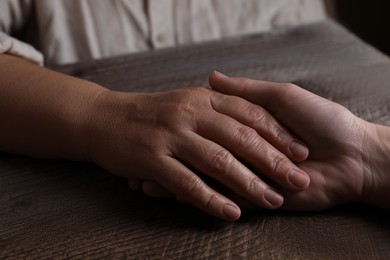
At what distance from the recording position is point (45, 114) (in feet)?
2.26

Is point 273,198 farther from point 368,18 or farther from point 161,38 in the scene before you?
point 368,18

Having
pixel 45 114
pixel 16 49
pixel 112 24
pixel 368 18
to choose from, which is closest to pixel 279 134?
pixel 45 114

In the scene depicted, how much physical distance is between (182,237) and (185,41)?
0.66 m

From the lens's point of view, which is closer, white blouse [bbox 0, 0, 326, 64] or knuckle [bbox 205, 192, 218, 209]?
knuckle [bbox 205, 192, 218, 209]

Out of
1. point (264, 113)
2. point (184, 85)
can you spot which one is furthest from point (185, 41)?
point (264, 113)

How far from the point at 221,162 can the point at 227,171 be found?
0.04ft

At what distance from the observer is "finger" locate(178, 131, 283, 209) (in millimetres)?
565

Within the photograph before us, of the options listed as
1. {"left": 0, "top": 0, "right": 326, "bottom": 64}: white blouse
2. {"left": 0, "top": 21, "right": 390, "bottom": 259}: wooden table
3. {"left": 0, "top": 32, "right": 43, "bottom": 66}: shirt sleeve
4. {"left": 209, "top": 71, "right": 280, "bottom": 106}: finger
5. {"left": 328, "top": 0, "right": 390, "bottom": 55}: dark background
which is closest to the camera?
{"left": 0, "top": 21, "right": 390, "bottom": 259}: wooden table

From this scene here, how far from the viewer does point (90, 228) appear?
568mm

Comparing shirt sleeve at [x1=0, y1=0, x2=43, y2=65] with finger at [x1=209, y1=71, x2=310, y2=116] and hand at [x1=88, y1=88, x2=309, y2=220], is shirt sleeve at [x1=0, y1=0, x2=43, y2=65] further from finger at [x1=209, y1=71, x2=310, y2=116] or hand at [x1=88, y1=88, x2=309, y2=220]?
finger at [x1=209, y1=71, x2=310, y2=116]

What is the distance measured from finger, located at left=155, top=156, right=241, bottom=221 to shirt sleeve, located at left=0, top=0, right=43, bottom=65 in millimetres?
376

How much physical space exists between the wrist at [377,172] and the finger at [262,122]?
8 centimetres

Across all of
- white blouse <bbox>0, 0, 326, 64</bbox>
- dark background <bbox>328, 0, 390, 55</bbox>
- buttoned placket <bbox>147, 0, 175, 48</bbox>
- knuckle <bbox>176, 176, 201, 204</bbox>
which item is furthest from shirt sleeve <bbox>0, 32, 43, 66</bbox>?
dark background <bbox>328, 0, 390, 55</bbox>

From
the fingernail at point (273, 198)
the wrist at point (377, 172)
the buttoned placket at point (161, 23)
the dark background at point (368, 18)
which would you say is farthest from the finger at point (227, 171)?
the dark background at point (368, 18)
